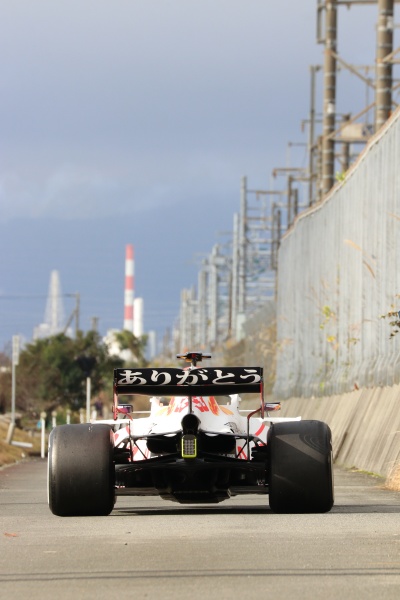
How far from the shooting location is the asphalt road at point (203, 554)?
997cm

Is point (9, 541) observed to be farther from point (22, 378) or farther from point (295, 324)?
point (22, 378)

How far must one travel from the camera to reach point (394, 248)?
29.6m

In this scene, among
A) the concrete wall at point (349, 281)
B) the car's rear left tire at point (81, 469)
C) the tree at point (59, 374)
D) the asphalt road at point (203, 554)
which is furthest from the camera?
the tree at point (59, 374)

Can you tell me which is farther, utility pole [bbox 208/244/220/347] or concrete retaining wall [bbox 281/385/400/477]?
utility pole [bbox 208/244/220/347]

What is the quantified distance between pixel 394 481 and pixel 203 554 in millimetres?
10596

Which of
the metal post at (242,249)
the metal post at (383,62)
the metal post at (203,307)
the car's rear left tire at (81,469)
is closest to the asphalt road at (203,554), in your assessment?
the car's rear left tire at (81,469)

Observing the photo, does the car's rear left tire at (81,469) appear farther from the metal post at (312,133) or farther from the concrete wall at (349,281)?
the metal post at (312,133)

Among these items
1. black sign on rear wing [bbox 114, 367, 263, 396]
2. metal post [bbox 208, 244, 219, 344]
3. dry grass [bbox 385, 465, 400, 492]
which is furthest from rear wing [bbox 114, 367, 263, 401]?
metal post [bbox 208, 244, 219, 344]

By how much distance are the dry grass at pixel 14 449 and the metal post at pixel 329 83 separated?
39.4 feet

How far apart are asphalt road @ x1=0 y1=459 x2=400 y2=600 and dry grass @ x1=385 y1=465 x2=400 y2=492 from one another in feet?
12.1

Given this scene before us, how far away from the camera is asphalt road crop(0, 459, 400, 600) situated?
997cm

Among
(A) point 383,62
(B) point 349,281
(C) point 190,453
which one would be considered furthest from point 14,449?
(C) point 190,453

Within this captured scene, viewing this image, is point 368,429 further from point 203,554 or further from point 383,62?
point 203,554

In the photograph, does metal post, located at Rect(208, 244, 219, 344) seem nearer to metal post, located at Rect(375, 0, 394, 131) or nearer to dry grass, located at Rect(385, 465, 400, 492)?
metal post, located at Rect(375, 0, 394, 131)
